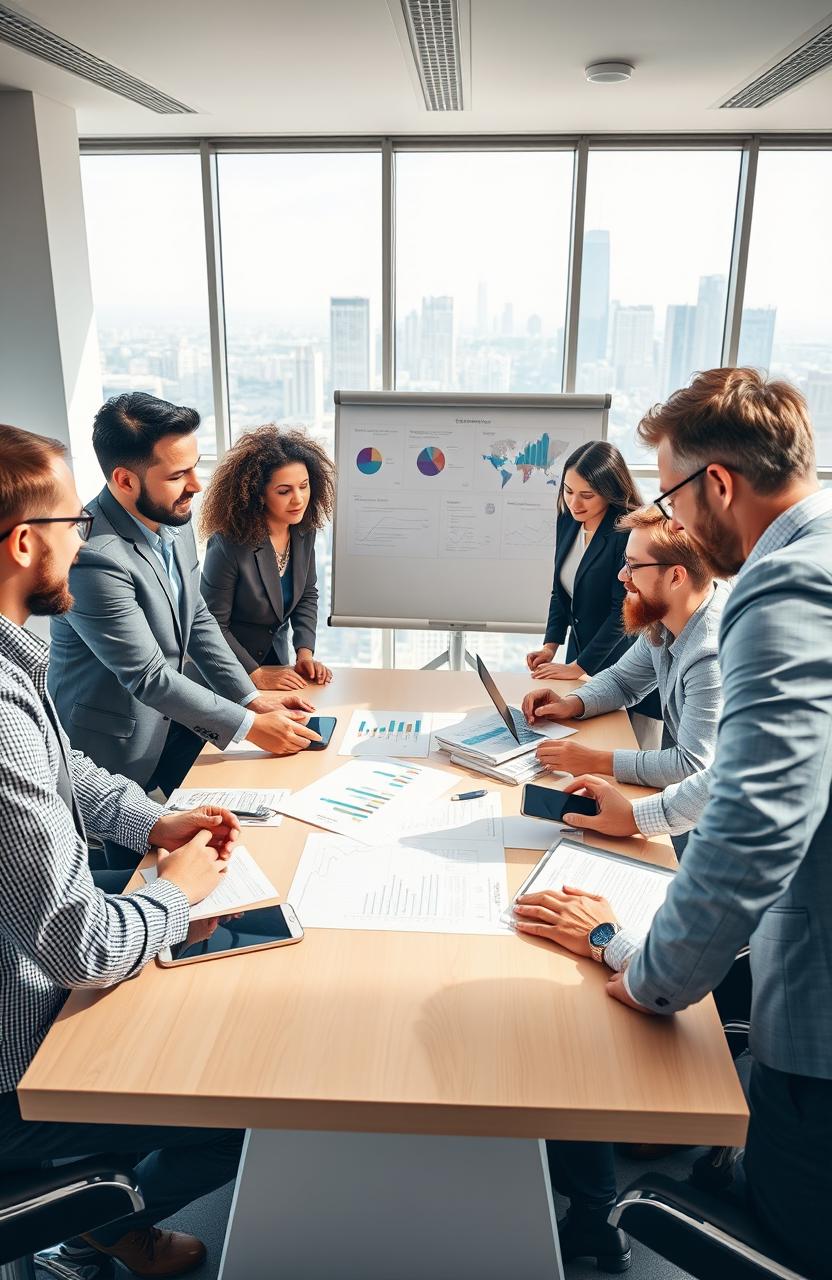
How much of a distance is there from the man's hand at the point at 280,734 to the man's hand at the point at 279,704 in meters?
0.16

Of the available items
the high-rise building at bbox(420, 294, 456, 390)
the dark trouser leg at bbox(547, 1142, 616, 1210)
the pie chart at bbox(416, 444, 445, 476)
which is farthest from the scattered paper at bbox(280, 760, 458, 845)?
the high-rise building at bbox(420, 294, 456, 390)

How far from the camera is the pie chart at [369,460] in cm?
388

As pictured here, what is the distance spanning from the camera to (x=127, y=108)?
170 inches

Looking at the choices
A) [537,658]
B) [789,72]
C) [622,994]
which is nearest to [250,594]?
[537,658]

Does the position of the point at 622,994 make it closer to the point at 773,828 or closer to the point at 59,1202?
the point at 773,828

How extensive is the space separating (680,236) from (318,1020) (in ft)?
15.5

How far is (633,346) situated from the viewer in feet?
16.3

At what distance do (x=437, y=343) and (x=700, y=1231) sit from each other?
4.62 meters

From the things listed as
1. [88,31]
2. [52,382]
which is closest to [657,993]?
[88,31]

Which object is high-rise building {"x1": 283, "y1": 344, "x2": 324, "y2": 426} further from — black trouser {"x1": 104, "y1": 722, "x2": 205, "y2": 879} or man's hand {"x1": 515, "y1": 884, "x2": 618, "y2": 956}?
man's hand {"x1": 515, "y1": 884, "x2": 618, "y2": 956}

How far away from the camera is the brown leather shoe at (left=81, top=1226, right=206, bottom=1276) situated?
1.77m

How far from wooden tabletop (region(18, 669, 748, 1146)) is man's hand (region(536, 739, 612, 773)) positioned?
638 mm

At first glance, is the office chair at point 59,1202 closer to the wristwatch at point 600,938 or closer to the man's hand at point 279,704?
the wristwatch at point 600,938

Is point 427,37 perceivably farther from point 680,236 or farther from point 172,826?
point 172,826
